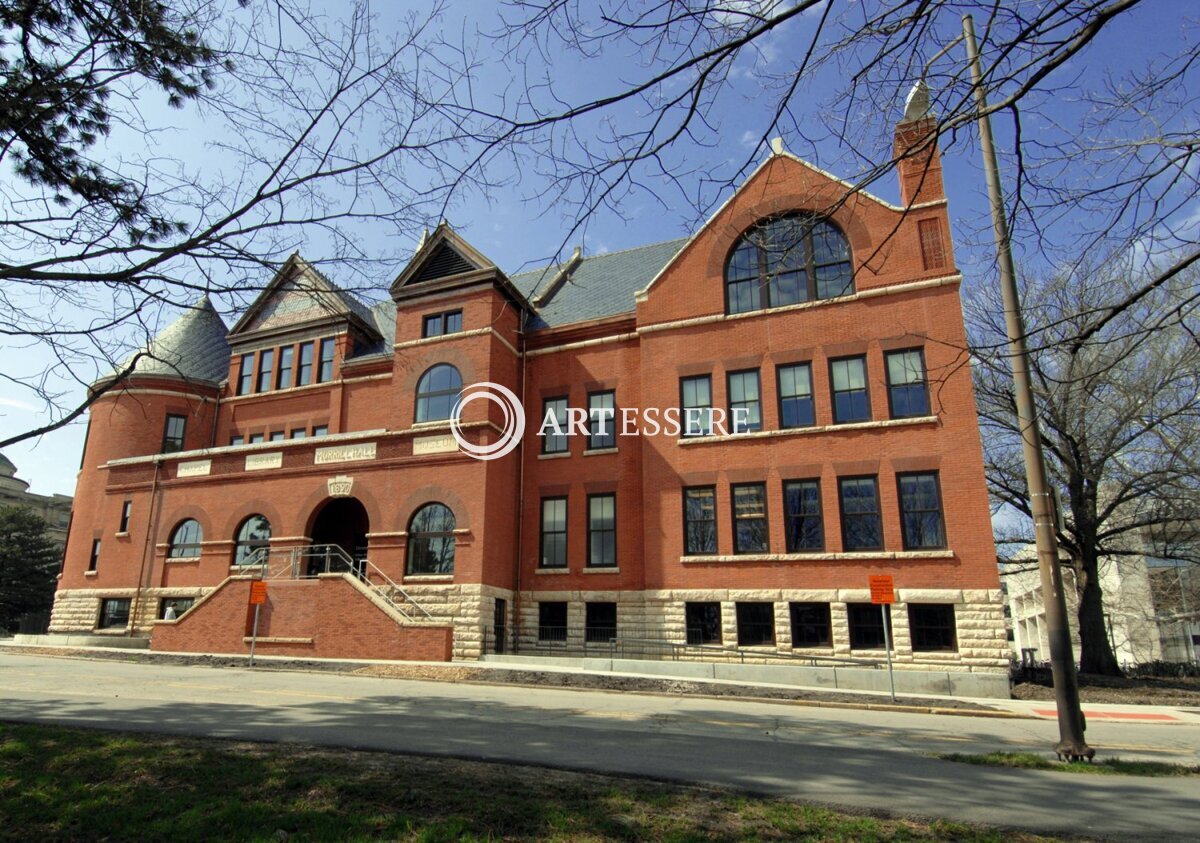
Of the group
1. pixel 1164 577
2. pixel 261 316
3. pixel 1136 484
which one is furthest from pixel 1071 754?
pixel 1164 577

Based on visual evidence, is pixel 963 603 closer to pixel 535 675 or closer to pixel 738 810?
pixel 535 675

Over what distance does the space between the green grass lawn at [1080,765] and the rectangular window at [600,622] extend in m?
15.5

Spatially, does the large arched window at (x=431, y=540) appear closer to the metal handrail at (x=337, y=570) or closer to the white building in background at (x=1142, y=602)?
the metal handrail at (x=337, y=570)

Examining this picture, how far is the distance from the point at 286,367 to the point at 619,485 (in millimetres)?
16274

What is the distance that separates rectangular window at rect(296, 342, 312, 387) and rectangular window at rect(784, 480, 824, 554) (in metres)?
20.2

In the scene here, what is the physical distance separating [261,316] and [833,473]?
25.3 metres

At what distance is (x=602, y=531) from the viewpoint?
2498 centimetres

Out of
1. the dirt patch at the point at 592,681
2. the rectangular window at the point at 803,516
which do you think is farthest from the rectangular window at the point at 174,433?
the rectangular window at the point at 803,516

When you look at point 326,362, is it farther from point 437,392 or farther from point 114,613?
point 114,613

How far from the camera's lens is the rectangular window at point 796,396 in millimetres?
23141

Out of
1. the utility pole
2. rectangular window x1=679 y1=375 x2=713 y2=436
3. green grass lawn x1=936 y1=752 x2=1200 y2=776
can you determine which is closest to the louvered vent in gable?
rectangular window x1=679 y1=375 x2=713 y2=436

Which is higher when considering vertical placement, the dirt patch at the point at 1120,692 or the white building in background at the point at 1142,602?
the white building in background at the point at 1142,602

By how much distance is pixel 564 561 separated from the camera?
2519cm

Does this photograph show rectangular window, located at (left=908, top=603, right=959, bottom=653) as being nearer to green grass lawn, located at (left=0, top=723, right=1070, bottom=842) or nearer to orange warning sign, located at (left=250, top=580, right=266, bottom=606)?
green grass lawn, located at (left=0, top=723, right=1070, bottom=842)
